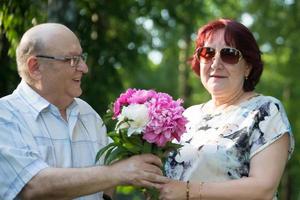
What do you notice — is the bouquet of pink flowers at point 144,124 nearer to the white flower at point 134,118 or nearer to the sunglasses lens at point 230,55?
the white flower at point 134,118

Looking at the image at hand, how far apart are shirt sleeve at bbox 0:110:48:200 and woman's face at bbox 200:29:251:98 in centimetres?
145

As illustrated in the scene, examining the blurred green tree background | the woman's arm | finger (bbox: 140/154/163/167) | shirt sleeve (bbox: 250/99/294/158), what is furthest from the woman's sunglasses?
the blurred green tree background

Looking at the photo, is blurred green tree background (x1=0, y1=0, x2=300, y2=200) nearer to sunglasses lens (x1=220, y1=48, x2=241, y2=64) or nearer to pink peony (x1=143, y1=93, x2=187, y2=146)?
sunglasses lens (x1=220, y1=48, x2=241, y2=64)

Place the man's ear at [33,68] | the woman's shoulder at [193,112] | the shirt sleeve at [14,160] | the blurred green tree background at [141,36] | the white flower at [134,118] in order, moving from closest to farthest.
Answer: the white flower at [134,118], the shirt sleeve at [14,160], the man's ear at [33,68], the woman's shoulder at [193,112], the blurred green tree background at [141,36]

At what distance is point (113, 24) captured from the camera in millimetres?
11031

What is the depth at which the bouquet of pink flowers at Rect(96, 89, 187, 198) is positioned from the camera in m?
3.65

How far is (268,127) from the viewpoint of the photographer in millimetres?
4105

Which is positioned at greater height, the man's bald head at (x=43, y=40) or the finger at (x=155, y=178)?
the man's bald head at (x=43, y=40)

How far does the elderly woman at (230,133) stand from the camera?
399 cm

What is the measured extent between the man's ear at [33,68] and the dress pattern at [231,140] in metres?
1.19

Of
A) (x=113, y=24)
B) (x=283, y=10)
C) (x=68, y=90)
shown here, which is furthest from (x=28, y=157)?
(x=283, y=10)

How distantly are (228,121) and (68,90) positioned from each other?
1191mm

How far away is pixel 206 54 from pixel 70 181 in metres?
1.47

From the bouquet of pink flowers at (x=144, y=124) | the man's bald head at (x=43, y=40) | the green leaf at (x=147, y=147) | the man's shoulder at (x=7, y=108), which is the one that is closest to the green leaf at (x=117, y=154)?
the bouquet of pink flowers at (x=144, y=124)
